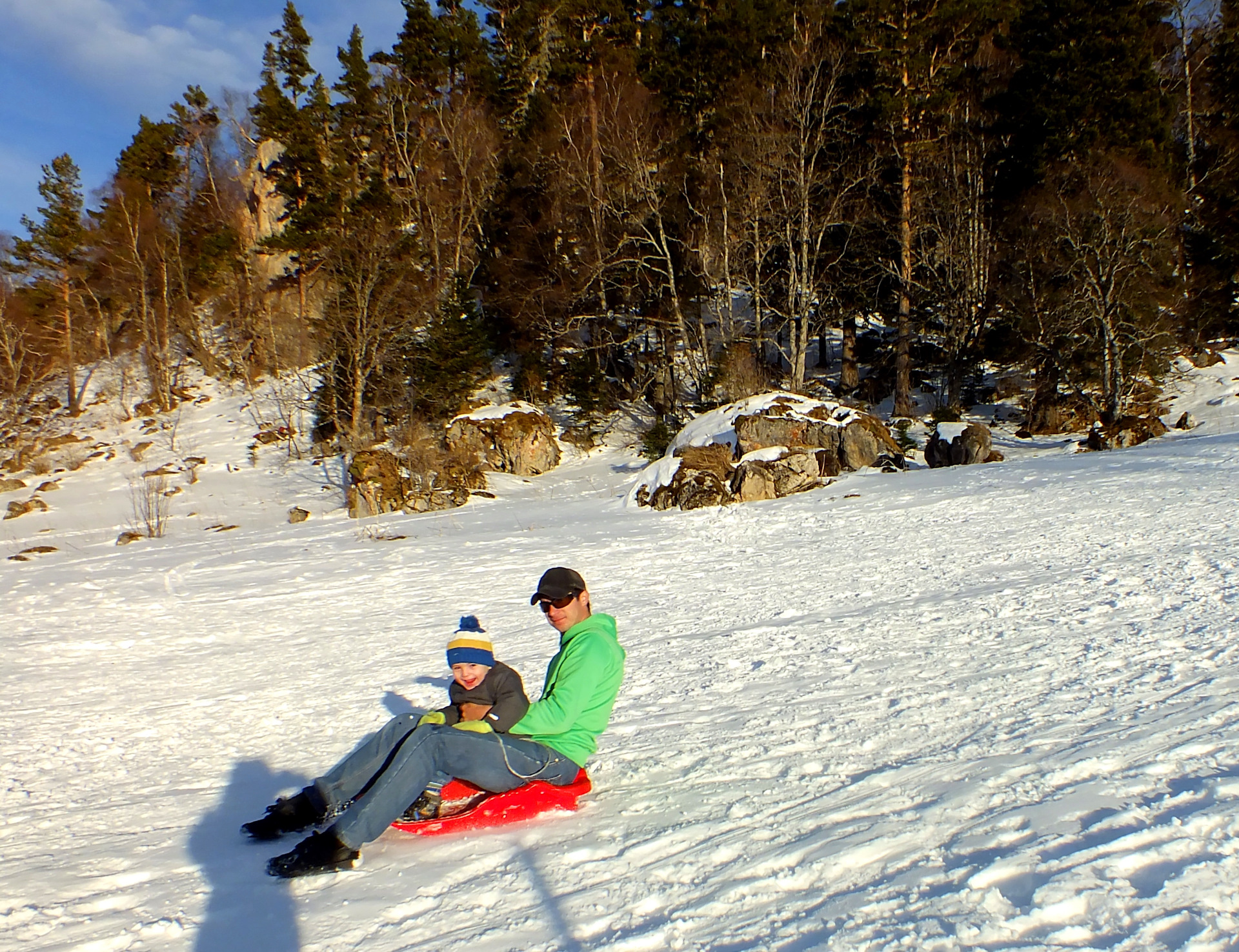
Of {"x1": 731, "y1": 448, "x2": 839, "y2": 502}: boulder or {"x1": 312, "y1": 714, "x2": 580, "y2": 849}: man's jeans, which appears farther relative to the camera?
{"x1": 731, "y1": 448, "x2": 839, "y2": 502}: boulder

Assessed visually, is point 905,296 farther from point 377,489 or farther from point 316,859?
point 316,859

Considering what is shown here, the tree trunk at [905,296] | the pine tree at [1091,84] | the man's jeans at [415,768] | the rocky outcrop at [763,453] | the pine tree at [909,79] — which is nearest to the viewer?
the man's jeans at [415,768]

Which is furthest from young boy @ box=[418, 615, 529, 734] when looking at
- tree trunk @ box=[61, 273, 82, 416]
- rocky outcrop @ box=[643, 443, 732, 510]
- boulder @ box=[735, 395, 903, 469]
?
tree trunk @ box=[61, 273, 82, 416]

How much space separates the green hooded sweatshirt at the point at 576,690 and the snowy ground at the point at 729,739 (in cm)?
36

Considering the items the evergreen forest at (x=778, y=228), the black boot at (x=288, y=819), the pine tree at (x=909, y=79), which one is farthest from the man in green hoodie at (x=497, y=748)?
the pine tree at (x=909, y=79)

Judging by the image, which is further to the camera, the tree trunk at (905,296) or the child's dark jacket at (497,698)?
the tree trunk at (905,296)

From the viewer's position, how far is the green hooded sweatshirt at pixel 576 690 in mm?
4047

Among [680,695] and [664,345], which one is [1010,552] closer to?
[680,695]

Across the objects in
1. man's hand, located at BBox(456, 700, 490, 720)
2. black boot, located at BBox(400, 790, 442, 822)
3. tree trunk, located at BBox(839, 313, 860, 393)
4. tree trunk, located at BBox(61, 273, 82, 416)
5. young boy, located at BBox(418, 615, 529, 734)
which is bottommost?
black boot, located at BBox(400, 790, 442, 822)

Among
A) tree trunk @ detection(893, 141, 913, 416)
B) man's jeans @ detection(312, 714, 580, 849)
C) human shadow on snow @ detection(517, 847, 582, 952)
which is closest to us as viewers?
human shadow on snow @ detection(517, 847, 582, 952)

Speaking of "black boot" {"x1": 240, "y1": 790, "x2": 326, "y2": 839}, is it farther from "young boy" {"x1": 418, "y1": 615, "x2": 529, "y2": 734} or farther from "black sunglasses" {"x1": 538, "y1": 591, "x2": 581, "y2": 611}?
"black sunglasses" {"x1": 538, "y1": 591, "x2": 581, "y2": 611}

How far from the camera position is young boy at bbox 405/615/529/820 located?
4.00 m

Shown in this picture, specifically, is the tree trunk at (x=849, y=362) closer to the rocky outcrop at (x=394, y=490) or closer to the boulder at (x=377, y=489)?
the rocky outcrop at (x=394, y=490)

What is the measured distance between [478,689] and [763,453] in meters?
13.8
